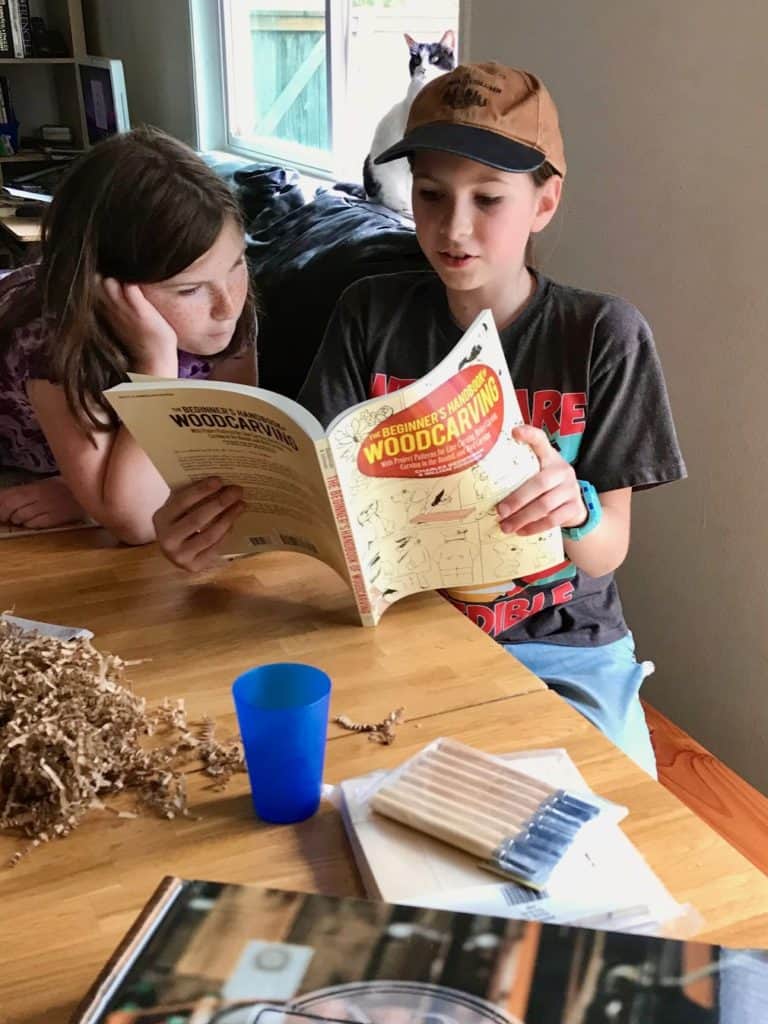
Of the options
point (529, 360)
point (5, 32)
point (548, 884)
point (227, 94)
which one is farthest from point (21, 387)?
point (5, 32)

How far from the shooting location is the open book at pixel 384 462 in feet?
3.04

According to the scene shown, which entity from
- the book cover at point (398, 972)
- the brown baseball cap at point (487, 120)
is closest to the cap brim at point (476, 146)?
the brown baseball cap at point (487, 120)

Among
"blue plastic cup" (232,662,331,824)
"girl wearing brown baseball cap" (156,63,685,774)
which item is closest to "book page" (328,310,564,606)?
"girl wearing brown baseball cap" (156,63,685,774)

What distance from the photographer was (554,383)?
1.22 metres

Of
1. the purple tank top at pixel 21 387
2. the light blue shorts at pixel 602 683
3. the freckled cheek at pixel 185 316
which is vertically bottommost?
the light blue shorts at pixel 602 683

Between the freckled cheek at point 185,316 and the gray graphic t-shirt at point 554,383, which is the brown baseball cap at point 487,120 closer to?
the gray graphic t-shirt at point 554,383

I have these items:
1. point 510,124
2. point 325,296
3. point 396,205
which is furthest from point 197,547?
point 396,205

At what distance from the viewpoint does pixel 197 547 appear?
1114 millimetres

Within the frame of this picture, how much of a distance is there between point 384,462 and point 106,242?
64cm

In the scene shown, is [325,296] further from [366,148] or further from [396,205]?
[366,148]

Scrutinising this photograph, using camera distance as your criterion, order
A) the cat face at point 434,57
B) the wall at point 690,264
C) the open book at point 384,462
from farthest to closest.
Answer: the cat face at point 434,57 → the wall at point 690,264 → the open book at point 384,462

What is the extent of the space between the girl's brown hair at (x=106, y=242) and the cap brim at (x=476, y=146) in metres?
0.35

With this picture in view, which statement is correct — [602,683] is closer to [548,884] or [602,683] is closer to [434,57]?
[548,884]

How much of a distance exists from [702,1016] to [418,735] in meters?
0.39
